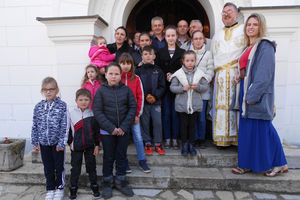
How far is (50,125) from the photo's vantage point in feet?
8.07

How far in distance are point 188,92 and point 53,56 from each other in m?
2.43

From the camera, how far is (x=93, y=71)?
9.94 feet

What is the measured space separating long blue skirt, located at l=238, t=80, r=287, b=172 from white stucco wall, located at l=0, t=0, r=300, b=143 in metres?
0.86

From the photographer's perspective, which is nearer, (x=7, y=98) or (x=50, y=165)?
(x=50, y=165)

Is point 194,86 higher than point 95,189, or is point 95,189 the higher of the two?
point 194,86

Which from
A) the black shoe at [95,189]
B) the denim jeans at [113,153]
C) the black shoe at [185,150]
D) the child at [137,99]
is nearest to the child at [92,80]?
the child at [137,99]

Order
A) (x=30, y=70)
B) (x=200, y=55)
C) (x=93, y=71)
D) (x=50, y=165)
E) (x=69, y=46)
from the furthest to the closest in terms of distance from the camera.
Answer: (x=30, y=70) → (x=69, y=46) → (x=200, y=55) → (x=93, y=71) → (x=50, y=165)

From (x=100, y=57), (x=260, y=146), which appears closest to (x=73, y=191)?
(x=100, y=57)

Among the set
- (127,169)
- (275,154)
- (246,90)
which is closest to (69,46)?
(127,169)

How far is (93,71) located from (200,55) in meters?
1.52

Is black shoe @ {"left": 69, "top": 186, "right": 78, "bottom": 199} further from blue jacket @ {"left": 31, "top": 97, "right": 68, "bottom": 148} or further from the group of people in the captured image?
blue jacket @ {"left": 31, "top": 97, "right": 68, "bottom": 148}

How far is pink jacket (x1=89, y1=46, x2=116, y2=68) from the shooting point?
3.26 m

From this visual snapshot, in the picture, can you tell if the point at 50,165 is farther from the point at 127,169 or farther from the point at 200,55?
the point at 200,55

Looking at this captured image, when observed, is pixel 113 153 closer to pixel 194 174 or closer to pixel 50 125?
pixel 50 125
